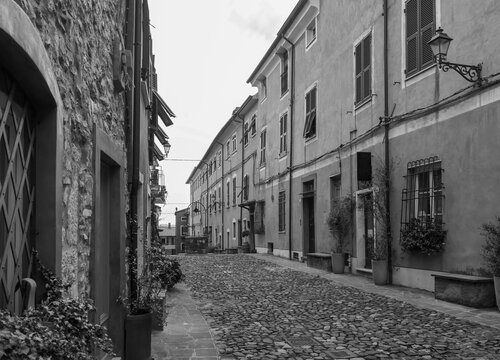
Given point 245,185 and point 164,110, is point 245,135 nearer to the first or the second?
point 245,185

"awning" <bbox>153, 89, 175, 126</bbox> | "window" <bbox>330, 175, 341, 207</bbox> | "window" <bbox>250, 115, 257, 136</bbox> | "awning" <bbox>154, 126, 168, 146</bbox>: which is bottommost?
"window" <bbox>330, 175, 341, 207</bbox>

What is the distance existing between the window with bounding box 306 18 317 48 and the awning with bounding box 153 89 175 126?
18.2 feet

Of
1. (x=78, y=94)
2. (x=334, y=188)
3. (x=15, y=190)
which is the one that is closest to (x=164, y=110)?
(x=334, y=188)

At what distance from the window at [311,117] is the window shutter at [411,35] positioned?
5.45 metres

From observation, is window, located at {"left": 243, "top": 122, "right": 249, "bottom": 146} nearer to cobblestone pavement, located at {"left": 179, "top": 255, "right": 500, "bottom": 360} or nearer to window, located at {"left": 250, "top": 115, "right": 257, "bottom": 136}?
window, located at {"left": 250, "top": 115, "right": 257, "bottom": 136}

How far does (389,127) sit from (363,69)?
6.83 feet

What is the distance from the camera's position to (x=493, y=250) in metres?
6.86

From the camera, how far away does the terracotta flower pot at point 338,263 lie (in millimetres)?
12195

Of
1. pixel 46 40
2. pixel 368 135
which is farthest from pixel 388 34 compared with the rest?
pixel 46 40

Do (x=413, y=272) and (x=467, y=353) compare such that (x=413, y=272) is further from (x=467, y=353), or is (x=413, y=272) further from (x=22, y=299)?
(x=22, y=299)

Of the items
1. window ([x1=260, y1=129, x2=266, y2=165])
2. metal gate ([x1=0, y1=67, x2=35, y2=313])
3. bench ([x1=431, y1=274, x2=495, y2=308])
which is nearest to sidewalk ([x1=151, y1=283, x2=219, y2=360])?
metal gate ([x1=0, y1=67, x2=35, y2=313])

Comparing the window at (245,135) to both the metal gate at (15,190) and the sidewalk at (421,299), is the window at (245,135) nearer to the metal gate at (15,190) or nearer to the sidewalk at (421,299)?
the sidewalk at (421,299)

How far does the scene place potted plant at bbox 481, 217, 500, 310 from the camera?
6.70 metres

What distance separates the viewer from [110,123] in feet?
14.3
